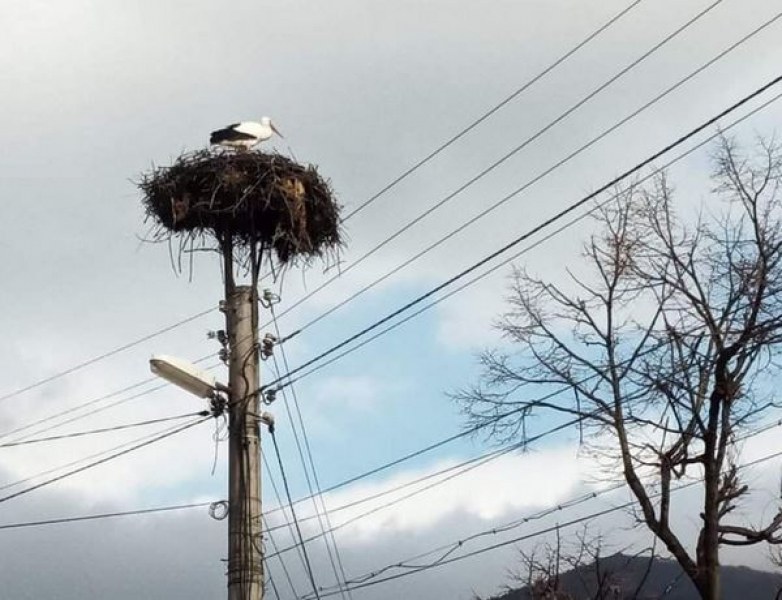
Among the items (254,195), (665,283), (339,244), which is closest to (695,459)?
(665,283)

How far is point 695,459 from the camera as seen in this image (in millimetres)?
14336

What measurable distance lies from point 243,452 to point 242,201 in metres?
2.21

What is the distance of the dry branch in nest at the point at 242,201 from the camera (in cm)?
1124

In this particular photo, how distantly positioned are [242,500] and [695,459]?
20.1ft

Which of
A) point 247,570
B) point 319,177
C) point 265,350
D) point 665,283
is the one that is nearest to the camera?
point 247,570

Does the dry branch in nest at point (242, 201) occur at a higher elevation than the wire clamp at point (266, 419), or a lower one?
higher

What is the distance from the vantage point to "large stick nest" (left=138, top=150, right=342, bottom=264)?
1124 centimetres

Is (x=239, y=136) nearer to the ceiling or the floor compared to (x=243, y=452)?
nearer to the ceiling

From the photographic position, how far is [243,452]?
10.4 m

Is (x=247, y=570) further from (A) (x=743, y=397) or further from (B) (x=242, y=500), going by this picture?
(A) (x=743, y=397)

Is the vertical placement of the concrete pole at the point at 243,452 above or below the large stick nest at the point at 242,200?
below

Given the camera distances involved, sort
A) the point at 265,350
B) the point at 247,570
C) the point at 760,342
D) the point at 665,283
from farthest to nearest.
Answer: the point at 665,283 < the point at 760,342 < the point at 265,350 < the point at 247,570

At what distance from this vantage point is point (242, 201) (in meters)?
11.2

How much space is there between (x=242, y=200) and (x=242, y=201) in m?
0.02
